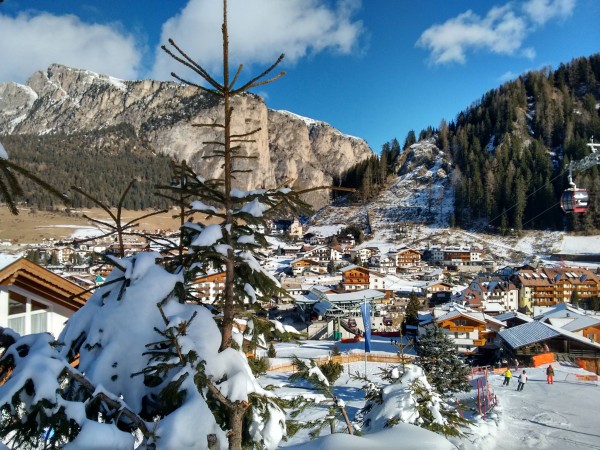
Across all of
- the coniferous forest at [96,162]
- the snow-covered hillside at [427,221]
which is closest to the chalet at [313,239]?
the snow-covered hillside at [427,221]

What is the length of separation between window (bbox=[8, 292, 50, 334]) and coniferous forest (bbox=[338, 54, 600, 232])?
8702 centimetres

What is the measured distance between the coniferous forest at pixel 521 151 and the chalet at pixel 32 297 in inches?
3419

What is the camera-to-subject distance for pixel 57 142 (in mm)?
156875

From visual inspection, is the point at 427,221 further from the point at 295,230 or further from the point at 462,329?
the point at 462,329

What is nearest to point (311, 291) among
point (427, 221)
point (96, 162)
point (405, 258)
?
point (405, 258)

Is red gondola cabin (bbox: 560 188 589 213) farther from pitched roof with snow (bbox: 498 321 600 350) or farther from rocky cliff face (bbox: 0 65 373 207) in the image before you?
rocky cliff face (bbox: 0 65 373 207)

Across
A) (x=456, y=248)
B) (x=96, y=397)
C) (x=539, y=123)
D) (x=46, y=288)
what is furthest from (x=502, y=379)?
(x=539, y=123)

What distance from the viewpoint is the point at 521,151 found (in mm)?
103625

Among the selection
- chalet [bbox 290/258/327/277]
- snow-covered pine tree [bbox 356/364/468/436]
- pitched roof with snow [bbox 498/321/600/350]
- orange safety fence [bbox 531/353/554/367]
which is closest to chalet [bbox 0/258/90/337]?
snow-covered pine tree [bbox 356/364/468/436]

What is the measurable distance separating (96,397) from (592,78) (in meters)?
158

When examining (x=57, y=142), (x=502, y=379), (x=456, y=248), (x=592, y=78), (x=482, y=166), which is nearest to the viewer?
(x=502, y=379)

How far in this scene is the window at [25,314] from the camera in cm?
555

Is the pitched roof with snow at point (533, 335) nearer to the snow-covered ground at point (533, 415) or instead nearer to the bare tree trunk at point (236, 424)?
the snow-covered ground at point (533, 415)

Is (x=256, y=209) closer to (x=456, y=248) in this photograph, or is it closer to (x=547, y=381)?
(x=547, y=381)
